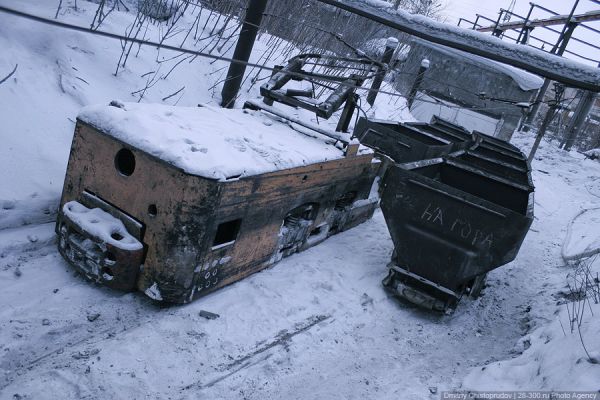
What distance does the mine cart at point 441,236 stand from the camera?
155 inches

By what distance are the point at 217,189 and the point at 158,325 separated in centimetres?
108

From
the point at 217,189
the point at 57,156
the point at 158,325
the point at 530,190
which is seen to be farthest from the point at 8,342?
the point at 530,190

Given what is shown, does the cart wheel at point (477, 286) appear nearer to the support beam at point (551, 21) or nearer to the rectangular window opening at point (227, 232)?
the rectangular window opening at point (227, 232)

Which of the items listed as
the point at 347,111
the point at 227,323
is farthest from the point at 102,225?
the point at 347,111

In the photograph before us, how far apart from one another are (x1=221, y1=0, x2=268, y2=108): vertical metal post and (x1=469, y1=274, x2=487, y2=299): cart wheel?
3890mm

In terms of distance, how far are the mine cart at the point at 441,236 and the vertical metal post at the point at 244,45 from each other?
Result: 2.96 meters

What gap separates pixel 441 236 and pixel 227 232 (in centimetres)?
208

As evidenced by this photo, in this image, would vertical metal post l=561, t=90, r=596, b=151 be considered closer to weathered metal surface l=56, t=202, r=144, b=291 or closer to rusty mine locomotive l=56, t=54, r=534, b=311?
rusty mine locomotive l=56, t=54, r=534, b=311

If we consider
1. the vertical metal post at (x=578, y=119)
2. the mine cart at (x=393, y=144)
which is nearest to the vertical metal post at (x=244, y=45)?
the mine cart at (x=393, y=144)

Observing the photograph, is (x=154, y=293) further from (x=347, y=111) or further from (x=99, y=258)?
(x=347, y=111)

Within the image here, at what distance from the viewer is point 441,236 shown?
4.17 m

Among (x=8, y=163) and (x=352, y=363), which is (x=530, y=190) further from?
(x=8, y=163)

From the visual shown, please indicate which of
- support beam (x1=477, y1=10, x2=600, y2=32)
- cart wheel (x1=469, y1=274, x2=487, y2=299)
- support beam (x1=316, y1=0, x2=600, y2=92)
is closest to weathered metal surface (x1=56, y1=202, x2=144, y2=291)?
support beam (x1=316, y1=0, x2=600, y2=92)

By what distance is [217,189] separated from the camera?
287 centimetres
